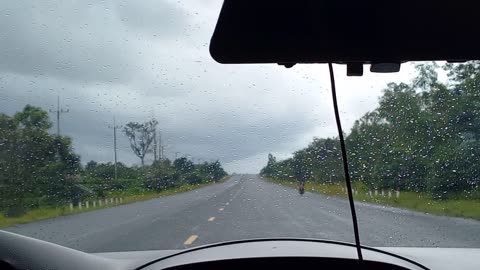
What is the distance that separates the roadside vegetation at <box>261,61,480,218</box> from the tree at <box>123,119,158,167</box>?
3.27 feet

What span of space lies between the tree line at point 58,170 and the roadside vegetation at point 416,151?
0.75 m

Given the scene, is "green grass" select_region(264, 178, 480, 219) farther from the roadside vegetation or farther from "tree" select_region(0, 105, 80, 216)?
"tree" select_region(0, 105, 80, 216)

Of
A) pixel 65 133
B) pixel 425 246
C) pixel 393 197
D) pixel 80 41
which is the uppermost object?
pixel 80 41

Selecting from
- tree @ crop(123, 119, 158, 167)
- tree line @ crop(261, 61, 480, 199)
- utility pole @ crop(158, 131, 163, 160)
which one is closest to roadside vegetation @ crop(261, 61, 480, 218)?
tree line @ crop(261, 61, 480, 199)

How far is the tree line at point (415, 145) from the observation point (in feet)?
16.7

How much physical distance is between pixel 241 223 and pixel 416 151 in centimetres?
179

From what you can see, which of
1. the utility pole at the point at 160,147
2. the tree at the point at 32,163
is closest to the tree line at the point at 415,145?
the utility pole at the point at 160,147

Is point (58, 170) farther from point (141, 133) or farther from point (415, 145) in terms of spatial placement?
point (415, 145)

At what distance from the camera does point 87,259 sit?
4133mm

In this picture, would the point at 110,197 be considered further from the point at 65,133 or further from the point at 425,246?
the point at 425,246

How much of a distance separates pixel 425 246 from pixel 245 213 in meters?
1.72

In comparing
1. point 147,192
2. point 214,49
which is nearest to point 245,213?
point 147,192

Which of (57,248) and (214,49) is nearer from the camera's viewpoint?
(214,49)

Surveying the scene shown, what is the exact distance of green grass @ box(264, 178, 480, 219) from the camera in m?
5.63
